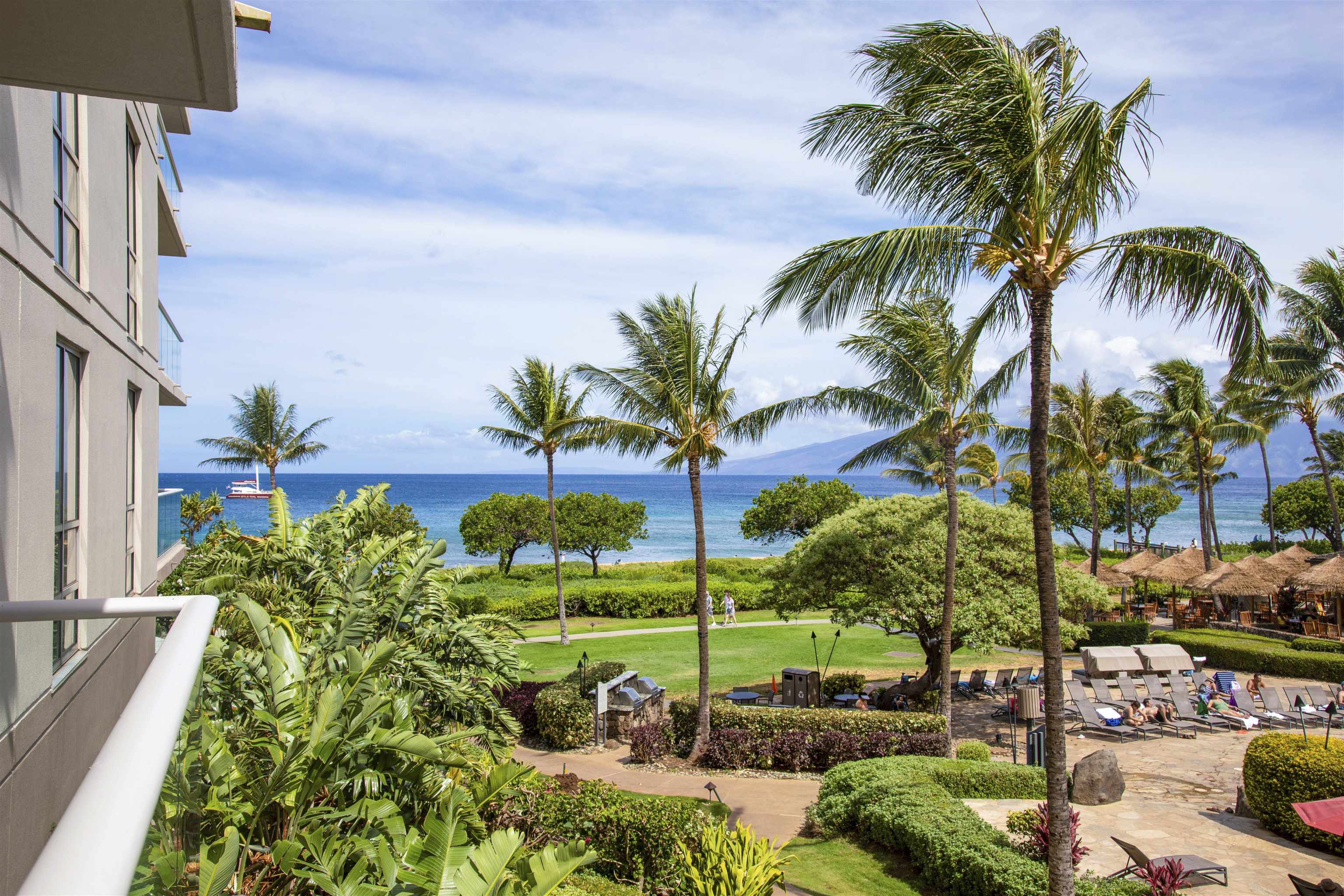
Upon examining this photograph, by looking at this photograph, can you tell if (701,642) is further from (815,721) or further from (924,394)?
(924,394)

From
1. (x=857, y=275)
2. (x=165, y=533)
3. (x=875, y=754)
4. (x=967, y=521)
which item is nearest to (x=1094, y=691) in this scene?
(x=967, y=521)

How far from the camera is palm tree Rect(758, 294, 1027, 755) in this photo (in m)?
17.0

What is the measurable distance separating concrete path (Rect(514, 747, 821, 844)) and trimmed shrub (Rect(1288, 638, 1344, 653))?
Answer: 58.6 ft

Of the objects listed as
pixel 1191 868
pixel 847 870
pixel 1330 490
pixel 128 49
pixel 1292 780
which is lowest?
pixel 847 870

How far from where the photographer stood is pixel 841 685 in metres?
21.6

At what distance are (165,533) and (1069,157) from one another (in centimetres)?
1345

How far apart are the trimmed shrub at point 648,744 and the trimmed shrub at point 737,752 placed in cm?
103

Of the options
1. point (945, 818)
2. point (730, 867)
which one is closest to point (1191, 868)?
point (945, 818)

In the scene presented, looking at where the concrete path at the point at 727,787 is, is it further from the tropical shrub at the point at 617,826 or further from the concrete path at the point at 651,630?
the concrete path at the point at 651,630

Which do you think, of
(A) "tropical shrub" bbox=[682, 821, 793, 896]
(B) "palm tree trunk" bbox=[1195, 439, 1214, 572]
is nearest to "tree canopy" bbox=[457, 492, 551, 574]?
(B) "palm tree trunk" bbox=[1195, 439, 1214, 572]

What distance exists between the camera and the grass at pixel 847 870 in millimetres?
10188

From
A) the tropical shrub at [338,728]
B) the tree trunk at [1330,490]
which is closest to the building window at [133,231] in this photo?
the tropical shrub at [338,728]

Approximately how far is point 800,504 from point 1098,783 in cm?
4071

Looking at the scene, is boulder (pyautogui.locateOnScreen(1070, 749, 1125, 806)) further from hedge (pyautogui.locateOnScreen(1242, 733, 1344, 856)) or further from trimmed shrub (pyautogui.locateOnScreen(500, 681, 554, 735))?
trimmed shrub (pyautogui.locateOnScreen(500, 681, 554, 735))
